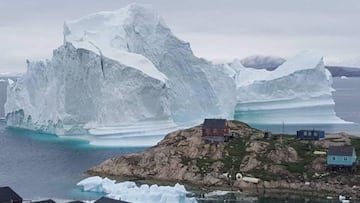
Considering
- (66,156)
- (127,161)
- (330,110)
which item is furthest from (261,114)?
(127,161)

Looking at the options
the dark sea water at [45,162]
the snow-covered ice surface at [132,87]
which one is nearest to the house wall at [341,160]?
the dark sea water at [45,162]

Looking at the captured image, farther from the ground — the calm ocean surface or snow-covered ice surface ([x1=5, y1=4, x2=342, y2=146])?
snow-covered ice surface ([x1=5, y1=4, x2=342, y2=146])

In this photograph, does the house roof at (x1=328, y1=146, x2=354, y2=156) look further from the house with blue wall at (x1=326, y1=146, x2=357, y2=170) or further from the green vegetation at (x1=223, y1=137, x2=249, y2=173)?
the green vegetation at (x1=223, y1=137, x2=249, y2=173)

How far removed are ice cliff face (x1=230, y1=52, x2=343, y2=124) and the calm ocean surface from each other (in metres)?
5.01

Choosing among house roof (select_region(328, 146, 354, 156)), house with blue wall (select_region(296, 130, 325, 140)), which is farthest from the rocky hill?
house roof (select_region(328, 146, 354, 156))

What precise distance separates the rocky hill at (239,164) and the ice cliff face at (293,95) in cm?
2818

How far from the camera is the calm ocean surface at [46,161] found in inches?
1421

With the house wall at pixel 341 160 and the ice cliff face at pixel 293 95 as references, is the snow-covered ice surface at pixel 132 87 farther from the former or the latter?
the house wall at pixel 341 160

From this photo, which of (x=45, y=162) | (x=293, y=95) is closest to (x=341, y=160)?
(x=45, y=162)

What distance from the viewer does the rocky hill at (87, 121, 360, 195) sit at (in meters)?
36.4

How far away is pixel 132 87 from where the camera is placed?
54531 mm

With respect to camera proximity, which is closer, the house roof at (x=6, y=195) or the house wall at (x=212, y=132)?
the house roof at (x=6, y=195)

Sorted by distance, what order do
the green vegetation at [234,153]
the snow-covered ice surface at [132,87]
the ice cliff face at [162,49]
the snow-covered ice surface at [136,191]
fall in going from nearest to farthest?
the snow-covered ice surface at [136,191] → the green vegetation at [234,153] → the snow-covered ice surface at [132,87] → the ice cliff face at [162,49]

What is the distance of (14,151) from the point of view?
52.1m
